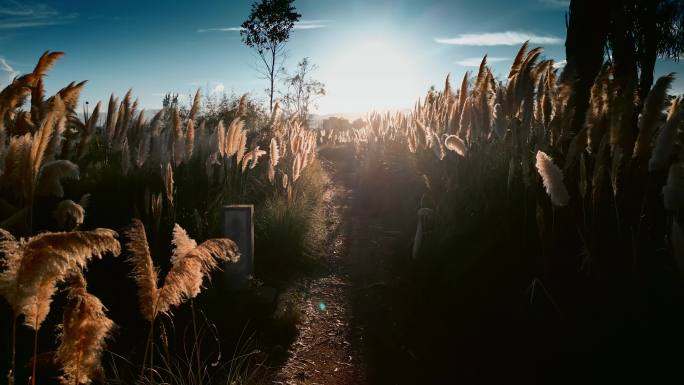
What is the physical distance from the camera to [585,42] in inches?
155

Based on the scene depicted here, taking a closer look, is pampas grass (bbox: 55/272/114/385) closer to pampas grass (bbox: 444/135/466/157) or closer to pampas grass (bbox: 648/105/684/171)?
pampas grass (bbox: 648/105/684/171)

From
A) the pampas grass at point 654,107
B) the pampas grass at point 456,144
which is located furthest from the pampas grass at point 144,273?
the pampas grass at point 456,144

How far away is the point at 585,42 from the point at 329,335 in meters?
3.61

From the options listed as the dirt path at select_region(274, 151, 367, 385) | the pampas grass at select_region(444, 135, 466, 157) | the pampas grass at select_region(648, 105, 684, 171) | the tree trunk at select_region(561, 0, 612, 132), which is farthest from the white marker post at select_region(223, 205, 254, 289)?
the tree trunk at select_region(561, 0, 612, 132)

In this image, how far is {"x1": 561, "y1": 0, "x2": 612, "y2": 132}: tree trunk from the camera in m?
3.80

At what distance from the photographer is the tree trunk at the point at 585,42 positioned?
3803 mm

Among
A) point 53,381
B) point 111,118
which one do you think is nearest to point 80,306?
point 53,381

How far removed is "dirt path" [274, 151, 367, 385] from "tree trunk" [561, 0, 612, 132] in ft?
9.18

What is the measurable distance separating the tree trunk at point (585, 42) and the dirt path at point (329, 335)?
280cm

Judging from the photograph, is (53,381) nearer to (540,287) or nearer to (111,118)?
(540,287)

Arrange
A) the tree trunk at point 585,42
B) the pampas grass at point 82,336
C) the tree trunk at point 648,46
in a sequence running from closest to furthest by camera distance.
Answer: the pampas grass at point 82,336
the tree trunk at point 585,42
the tree trunk at point 648,46

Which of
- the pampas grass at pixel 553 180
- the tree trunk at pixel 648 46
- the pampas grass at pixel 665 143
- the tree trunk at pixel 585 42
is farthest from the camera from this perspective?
the tree trunk at pixel 648 46

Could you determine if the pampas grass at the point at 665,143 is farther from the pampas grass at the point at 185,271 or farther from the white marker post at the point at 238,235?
the white marker post at the point at 238,235

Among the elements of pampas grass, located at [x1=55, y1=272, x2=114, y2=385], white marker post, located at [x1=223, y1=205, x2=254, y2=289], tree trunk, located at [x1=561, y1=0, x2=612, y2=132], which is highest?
tree trunk, located at [x1=561, y1=0, x2=612, y2=132]
